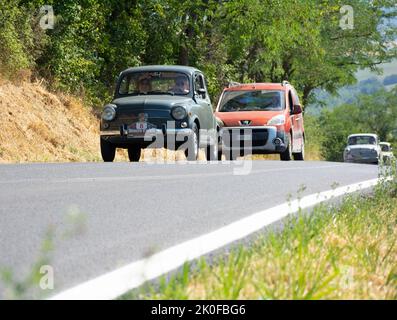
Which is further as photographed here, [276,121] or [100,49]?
[100,49]

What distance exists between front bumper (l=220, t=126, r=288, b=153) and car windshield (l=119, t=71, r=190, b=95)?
2752 millimetres

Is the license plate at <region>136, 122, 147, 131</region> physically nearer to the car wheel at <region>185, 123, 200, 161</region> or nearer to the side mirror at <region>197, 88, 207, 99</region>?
the car wheel at <region>185, 123, 200, 161</region>

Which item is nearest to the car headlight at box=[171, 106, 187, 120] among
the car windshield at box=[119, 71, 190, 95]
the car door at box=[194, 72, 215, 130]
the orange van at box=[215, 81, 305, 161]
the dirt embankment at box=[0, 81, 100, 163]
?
the car door at box=[194, 72, 215, 130]

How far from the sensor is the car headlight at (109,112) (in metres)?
18.0

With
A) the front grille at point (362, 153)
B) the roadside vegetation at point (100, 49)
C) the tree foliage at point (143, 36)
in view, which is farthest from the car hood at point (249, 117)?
the front grille at point (362, 153)

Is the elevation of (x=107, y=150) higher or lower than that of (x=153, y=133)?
lower

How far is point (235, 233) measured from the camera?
7074mm

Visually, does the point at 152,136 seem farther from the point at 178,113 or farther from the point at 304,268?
the point at 304,268

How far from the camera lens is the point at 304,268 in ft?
18.1

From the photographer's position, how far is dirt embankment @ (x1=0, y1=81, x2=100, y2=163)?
21.0 m

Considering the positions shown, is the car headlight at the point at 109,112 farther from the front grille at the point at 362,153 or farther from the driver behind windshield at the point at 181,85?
the front grille at the point at 362,153

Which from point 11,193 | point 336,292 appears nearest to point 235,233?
point 336,292

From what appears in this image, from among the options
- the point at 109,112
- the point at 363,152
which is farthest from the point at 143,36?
the point at 363,152

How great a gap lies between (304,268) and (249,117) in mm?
16055
